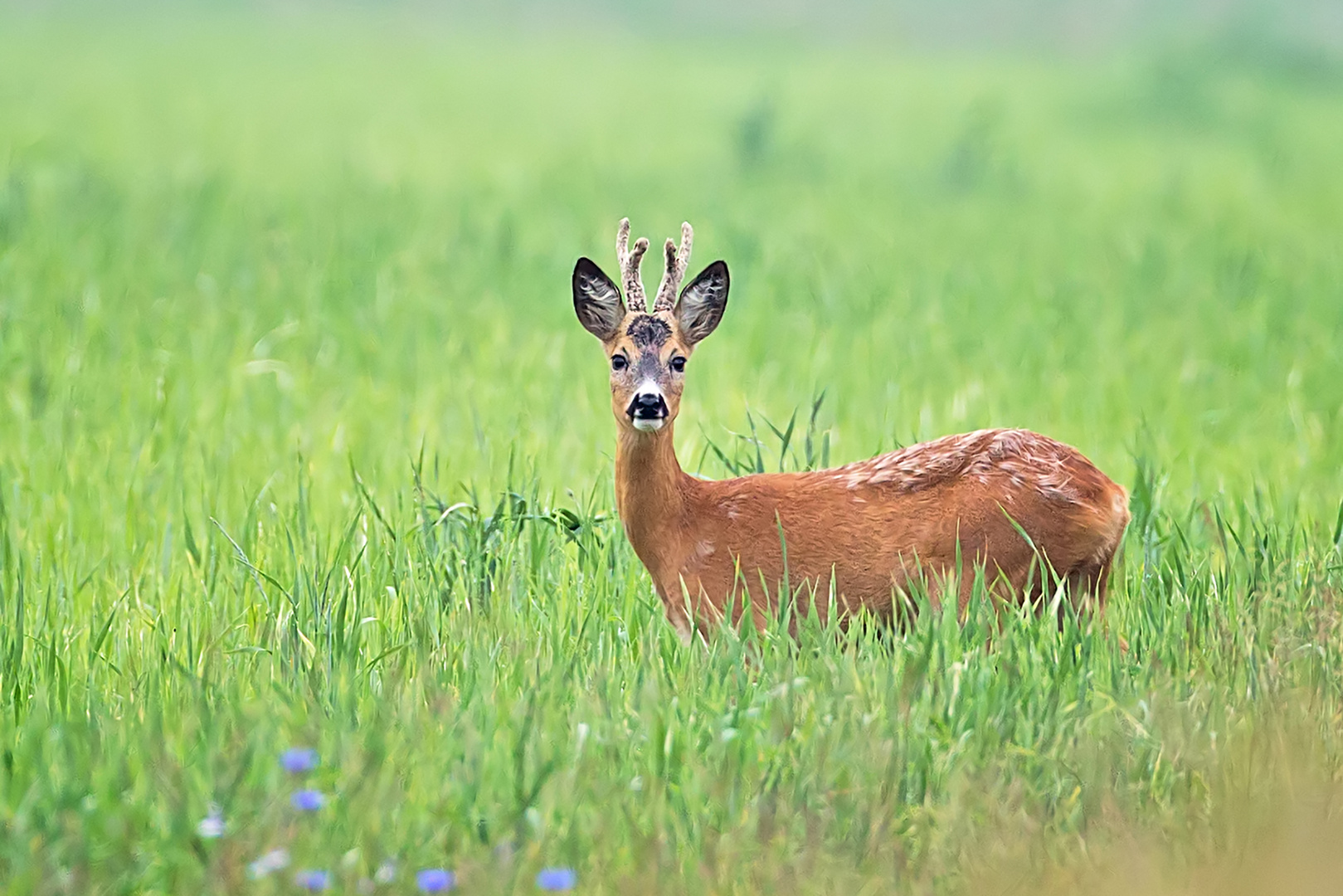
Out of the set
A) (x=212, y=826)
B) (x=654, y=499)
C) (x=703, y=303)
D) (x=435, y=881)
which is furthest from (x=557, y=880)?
(x=703, y=303)

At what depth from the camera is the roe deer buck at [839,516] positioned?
177 inches

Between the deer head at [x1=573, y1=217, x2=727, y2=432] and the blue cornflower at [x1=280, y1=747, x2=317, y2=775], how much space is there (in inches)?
46.3

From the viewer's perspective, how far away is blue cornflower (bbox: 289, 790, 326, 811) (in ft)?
11.1

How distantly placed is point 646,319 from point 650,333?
0.13 feet

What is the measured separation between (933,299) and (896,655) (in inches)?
243

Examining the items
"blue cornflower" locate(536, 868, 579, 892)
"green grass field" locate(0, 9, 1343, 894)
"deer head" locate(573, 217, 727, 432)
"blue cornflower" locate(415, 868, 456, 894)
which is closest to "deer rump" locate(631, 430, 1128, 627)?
"green grass field" locate(0, 9, 1343, 894)

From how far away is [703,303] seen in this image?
4.50 metres

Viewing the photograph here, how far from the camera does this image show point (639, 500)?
4645 mm

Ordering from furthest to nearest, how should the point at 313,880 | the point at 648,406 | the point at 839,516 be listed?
the point at 839,516, the point at 648,406, the point at 313,880

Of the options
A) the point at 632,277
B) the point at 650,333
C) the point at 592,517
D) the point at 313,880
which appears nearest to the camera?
the point at 313,880

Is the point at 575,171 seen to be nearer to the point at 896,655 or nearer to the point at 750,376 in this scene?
the point at 750,376

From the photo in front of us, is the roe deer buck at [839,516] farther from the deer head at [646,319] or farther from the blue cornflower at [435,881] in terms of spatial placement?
the blue cornflower at [435,881]

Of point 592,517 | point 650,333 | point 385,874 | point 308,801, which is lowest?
point 385,874

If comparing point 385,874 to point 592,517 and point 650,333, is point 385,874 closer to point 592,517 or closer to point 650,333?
point 650,333
